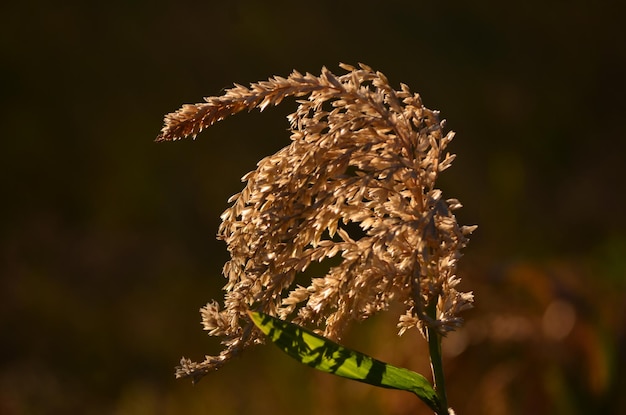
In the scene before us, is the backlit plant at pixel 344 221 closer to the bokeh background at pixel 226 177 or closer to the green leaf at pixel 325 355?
Answer: the green leaf at pixel 325 355

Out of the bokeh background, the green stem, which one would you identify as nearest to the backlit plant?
the green stem

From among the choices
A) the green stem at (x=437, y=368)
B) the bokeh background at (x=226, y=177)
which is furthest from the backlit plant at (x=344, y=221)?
the bokeh background at (x=226, y=177)

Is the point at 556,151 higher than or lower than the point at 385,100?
higher

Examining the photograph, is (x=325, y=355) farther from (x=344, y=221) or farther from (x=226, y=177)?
(x=226, y=177)

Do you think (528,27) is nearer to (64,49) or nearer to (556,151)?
(556,151)

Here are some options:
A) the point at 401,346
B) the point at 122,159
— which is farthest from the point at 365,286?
the point at 122,159

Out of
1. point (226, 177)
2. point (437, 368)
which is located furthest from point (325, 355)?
point (226, 177)
